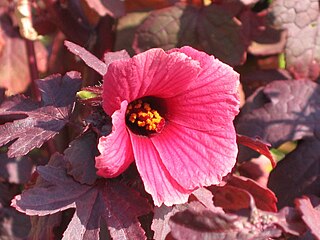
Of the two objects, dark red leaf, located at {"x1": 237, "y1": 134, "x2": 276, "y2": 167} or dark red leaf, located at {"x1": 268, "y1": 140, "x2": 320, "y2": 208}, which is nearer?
dark red leaf, located at {"x1": 237, "y1": 134, "x2": 276, "y2": 167}

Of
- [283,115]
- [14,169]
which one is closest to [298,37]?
[283,115]

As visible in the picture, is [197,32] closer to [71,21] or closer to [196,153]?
[71,21]

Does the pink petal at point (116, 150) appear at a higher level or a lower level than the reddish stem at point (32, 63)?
higher

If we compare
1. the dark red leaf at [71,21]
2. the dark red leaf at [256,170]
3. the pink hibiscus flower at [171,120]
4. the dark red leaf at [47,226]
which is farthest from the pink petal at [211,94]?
the dark red leaf at [71,21]

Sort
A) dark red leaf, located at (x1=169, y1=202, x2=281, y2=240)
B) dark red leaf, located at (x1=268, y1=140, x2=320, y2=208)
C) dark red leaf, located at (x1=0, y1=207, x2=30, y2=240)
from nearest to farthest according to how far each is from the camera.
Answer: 1. dark red leaf, located at (x1=169, y1=202, x2=281, y2=240)
2. dark red leaf, located at (x1=268, y1=140, x2=320, y2=208)
3. dark red leaf, located at (x1=0, y1=207, x2=30, y2=240)

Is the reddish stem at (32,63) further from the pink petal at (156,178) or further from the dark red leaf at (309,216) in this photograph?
the dark red leaf at (309,216)

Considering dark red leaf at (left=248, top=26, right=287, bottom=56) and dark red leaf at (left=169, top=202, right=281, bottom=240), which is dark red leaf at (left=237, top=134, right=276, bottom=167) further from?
dark red leaf at (left=248, top=26, right=287, bottom=56)

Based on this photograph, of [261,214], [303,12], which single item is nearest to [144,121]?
[261,214]

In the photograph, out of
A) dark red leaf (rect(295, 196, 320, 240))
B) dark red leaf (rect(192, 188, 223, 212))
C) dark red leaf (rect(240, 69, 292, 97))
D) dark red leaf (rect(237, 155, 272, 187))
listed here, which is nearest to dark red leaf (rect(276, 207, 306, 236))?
dark red leaf (rect(295, 196, 320, 240))
